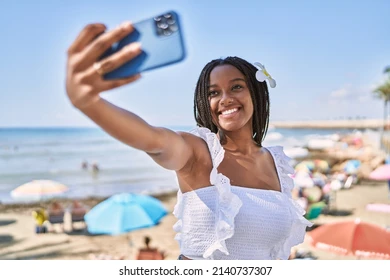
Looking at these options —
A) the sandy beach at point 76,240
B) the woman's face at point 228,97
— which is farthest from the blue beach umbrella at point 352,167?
the woman's face at point 228,97

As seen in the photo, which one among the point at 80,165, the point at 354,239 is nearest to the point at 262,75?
the point at 354,239

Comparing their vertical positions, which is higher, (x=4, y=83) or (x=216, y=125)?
(x=4, y=83)

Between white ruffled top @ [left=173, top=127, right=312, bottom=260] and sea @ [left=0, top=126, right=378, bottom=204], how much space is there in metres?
5.20

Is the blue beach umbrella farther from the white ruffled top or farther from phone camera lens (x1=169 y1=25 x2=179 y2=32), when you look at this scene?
phone camera lens (x1=169 y1=25 x2=179 y2=32)

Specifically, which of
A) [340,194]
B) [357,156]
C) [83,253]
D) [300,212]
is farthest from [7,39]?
[357,156]

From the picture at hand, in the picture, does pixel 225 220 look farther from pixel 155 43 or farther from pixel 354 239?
pixel 354 239

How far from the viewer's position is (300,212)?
1.33 metres

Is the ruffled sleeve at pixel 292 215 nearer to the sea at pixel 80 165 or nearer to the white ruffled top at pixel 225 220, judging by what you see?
the white ruffled top at pixel 225 220

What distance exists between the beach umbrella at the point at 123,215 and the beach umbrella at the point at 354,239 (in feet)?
3.72

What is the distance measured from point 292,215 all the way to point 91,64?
0.66 metres

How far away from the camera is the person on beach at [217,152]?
0.85 metres

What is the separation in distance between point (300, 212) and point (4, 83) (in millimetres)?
1832

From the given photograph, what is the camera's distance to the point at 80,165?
312 inches

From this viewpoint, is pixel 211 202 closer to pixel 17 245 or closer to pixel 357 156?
pixel 17 245
